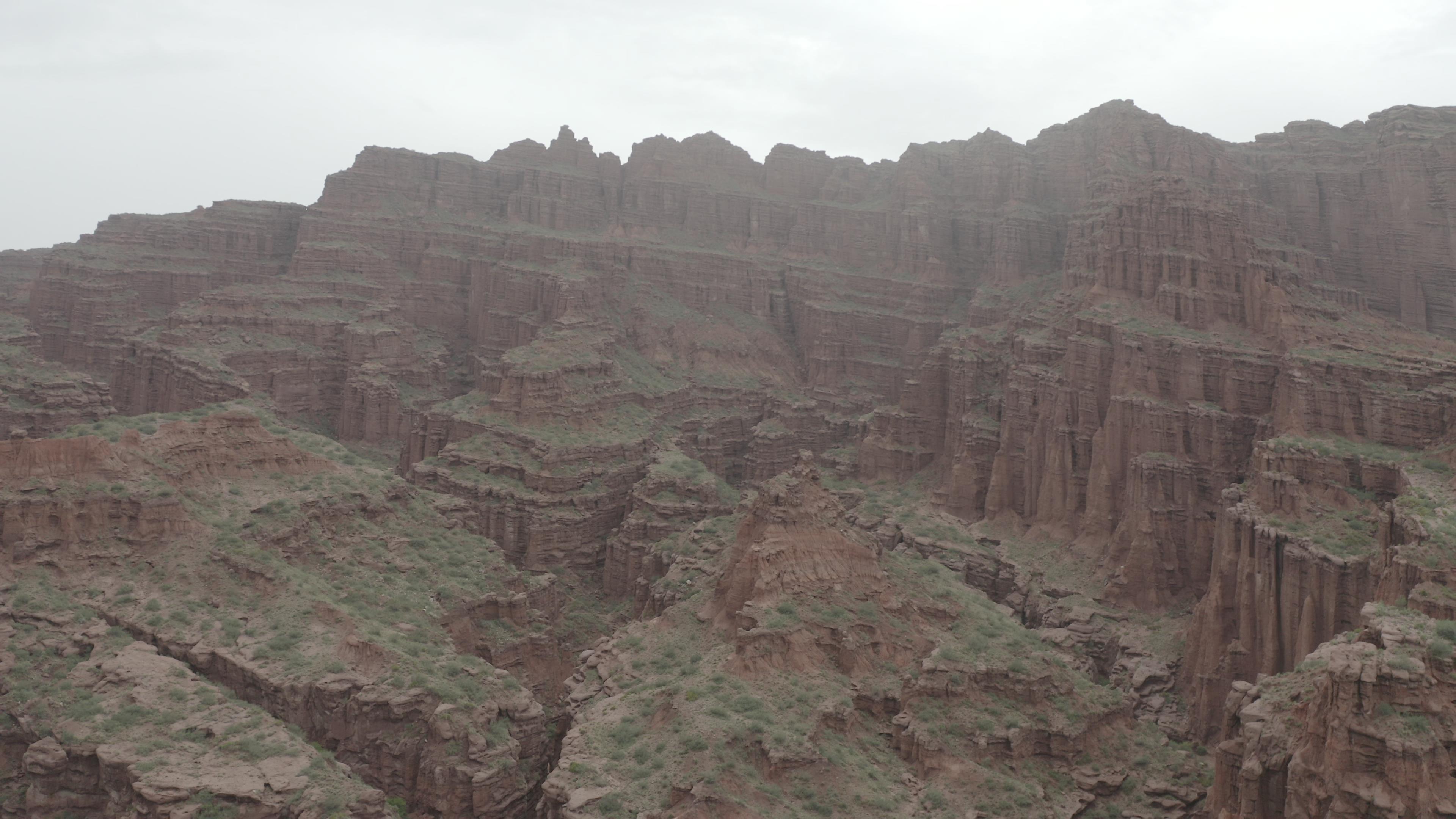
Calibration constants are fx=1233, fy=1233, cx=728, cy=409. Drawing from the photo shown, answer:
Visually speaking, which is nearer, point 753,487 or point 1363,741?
point 1363,741

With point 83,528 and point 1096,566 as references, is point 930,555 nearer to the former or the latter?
point 1096,566

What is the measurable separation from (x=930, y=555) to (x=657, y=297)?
134 feet

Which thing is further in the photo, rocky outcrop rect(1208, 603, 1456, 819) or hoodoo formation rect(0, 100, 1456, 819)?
hoodoo formation rect(0, 100, 1456, 819)

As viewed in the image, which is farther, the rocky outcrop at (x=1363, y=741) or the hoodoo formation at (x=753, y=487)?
the hoodoo formation at (x=753, y=487)

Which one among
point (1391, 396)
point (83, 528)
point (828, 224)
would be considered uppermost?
point (828, 224)

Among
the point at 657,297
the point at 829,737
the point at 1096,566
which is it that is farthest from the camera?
the point at 657,297

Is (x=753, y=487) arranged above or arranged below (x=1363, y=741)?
below

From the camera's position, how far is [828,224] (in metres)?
106

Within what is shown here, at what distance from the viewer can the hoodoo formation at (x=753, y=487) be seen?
32969mm

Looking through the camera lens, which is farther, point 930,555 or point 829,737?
point 930,555

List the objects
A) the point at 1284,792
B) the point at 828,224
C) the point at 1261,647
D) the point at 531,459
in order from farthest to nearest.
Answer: the point at 828,224 < the point at 531,459 < the point at 1261,647 < the point at 1284,792

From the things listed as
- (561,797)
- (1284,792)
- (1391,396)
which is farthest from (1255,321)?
(561,797)

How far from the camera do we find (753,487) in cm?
8125

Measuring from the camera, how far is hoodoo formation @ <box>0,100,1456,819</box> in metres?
33.0
